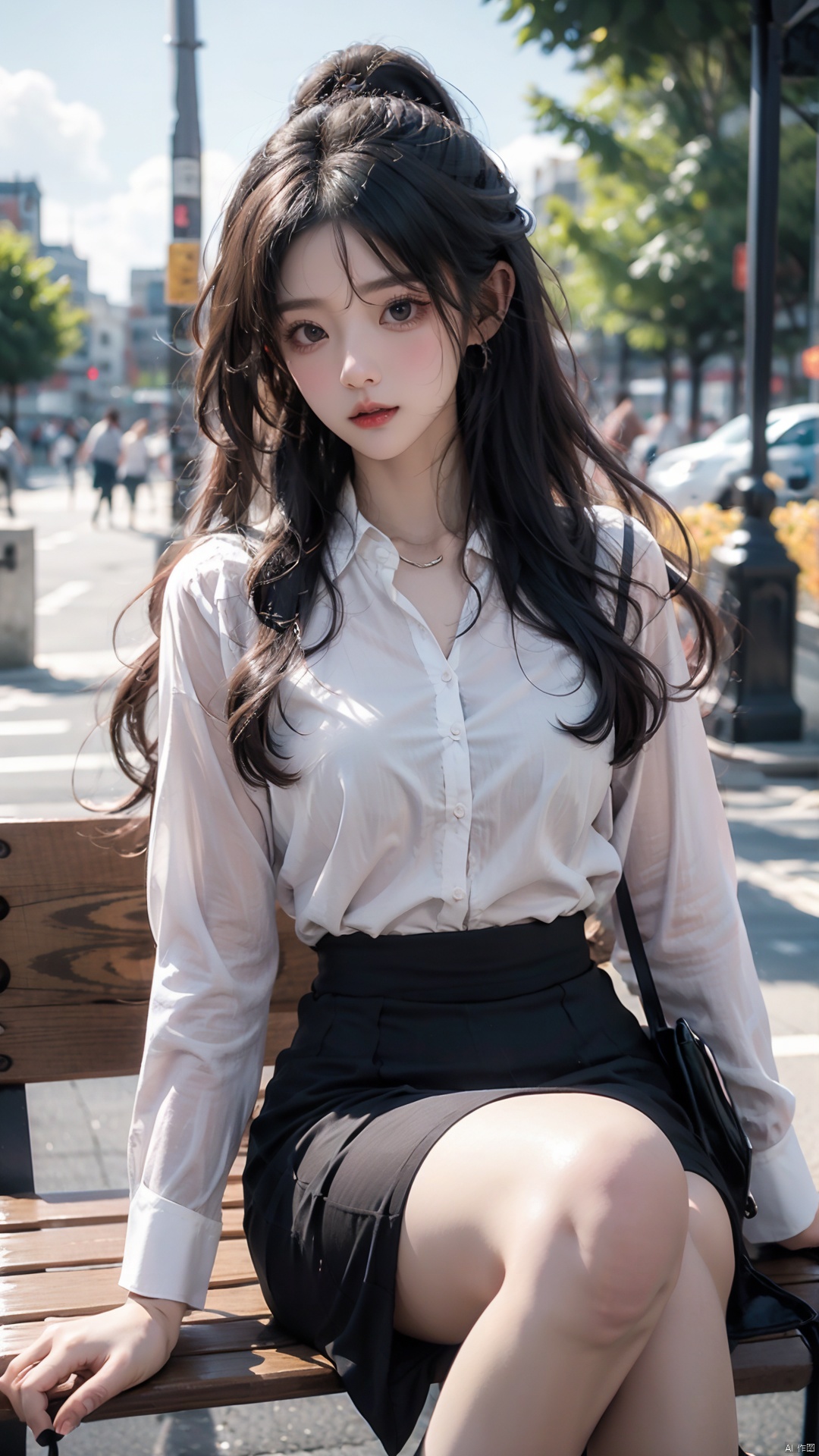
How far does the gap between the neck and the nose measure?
0.79 feet

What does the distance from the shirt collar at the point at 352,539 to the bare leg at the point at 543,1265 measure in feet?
2.73

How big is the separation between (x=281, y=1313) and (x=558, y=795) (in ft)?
2.39

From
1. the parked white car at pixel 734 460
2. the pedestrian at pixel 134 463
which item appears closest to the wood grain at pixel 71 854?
the parked white car at pixel 734 460

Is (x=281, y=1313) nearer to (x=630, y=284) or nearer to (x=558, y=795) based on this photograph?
(x=558, y=795)

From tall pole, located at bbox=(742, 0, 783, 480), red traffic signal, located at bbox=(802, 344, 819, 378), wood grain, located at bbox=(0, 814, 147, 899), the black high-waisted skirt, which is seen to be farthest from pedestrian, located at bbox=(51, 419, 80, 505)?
the black high-waisted skirt

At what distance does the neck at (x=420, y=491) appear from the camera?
2.11 m

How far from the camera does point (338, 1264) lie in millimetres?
1647

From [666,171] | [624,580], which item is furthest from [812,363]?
[624,580]

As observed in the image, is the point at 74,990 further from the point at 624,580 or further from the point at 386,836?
the point at 624,580

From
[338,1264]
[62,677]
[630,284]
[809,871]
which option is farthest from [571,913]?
[630,284]

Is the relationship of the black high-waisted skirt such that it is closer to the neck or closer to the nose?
the neck

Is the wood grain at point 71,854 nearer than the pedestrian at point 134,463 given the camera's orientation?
Yes

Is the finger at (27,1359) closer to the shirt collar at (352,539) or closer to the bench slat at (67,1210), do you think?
the bench slat at (67,1210)

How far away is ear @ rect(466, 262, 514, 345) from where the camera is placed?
203 cm
